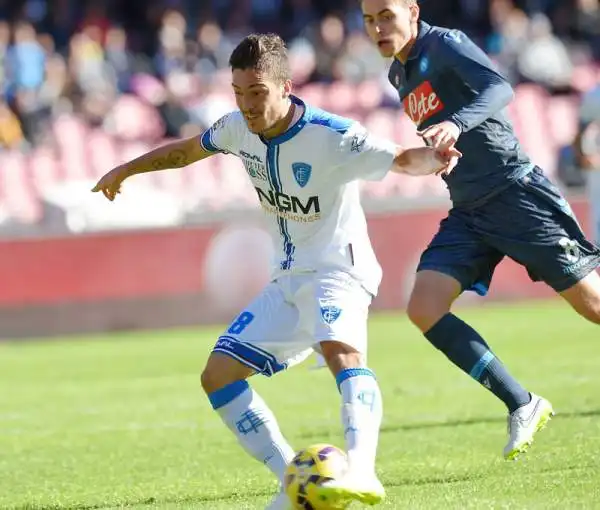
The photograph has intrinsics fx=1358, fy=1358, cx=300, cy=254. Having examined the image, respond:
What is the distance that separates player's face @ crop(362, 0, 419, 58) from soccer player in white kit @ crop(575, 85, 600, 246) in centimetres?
390

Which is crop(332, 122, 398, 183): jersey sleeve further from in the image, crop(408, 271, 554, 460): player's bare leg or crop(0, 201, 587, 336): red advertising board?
crop(0, 201, 587, 336): red advertising board

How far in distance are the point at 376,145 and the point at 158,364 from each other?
26.0 ft

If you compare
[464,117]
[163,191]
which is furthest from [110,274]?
A: [464,117]

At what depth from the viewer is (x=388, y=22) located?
6.95 meters

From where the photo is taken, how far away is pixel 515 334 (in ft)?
46.6

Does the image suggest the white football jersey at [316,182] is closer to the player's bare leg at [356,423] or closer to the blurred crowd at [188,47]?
the player's bare leg at [356,423]

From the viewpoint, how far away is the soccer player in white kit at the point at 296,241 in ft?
19.5

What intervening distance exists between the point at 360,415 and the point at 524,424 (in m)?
1.54

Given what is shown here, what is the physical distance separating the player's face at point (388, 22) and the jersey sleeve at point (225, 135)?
0.97 meters

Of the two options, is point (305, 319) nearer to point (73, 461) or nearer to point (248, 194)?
point (73, 461)

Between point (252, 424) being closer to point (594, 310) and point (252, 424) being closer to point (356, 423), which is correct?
point (356, 423)

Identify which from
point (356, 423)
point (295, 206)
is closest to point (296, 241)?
point (295, 206)

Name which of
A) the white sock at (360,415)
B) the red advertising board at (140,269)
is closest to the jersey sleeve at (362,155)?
the white sock at (360,415)

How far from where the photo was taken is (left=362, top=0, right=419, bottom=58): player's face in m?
6.92
